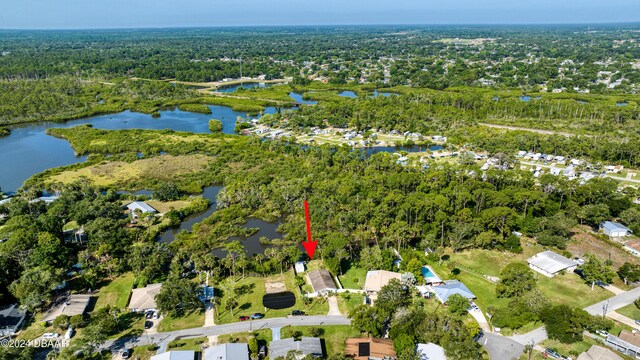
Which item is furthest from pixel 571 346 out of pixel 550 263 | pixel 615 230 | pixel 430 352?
pixel 615 230

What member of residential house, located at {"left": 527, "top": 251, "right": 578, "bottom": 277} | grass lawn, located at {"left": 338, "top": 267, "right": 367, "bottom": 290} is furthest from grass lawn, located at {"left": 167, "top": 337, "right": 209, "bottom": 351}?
residential house, located at {"left": 527, "top": 251, "right": 578, "bottom": 277}

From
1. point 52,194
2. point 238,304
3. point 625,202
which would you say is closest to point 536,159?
point 625,202

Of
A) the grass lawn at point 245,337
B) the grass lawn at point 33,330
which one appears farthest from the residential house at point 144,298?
the grass lawn at point 245,337

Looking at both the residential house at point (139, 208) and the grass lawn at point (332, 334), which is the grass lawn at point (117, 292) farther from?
the grass lawn at point (332, 334)

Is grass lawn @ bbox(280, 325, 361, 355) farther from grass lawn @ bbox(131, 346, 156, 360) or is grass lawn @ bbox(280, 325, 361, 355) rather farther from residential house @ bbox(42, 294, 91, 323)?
residential house @ bbox(42, 294, 91, 323)

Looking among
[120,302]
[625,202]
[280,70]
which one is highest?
[280,70]

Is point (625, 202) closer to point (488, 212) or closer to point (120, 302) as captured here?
point (488, 212)
